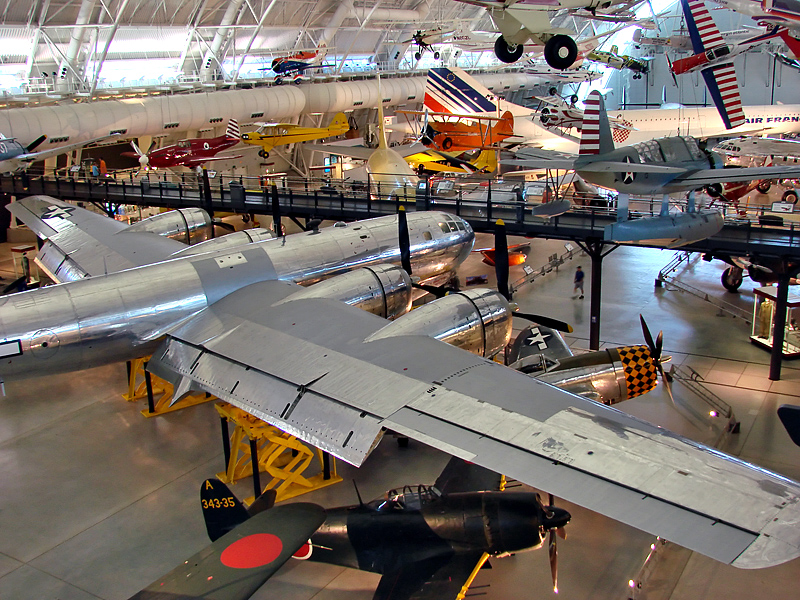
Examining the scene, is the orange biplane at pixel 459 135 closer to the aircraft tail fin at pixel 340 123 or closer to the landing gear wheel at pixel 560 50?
the aircraft tail fin at pixel 340 123

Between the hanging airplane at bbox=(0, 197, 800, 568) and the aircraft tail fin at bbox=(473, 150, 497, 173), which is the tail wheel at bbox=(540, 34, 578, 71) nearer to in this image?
the hanging airplane at bbox=(0, 197, 800, 568)

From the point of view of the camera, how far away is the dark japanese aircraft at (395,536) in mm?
7949

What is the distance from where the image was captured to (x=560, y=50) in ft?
58.4

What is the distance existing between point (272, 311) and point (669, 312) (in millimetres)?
13938

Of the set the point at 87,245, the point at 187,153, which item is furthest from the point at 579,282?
the point at 187,153

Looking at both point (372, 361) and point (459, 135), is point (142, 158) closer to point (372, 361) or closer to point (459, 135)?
point (459, 135)

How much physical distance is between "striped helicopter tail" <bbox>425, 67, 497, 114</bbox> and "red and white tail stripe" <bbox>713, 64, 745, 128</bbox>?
41.4 ft

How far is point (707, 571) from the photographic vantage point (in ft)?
30.7

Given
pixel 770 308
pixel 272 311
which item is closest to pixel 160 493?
pixel 272 311

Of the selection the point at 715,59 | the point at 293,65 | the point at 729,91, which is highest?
the point at 293,65

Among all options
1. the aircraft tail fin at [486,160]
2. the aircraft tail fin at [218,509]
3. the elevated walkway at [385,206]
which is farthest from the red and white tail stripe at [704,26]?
the aircraft tail fin at [218,509]

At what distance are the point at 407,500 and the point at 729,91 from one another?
60.6 feet

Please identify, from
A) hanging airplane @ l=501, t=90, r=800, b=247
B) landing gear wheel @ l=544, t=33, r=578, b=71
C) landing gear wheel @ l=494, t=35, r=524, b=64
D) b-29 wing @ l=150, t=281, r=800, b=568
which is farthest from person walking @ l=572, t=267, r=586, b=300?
b-29 wing @ l=150, t=281, r=800, b=568

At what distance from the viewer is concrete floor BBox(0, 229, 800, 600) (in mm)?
9367
